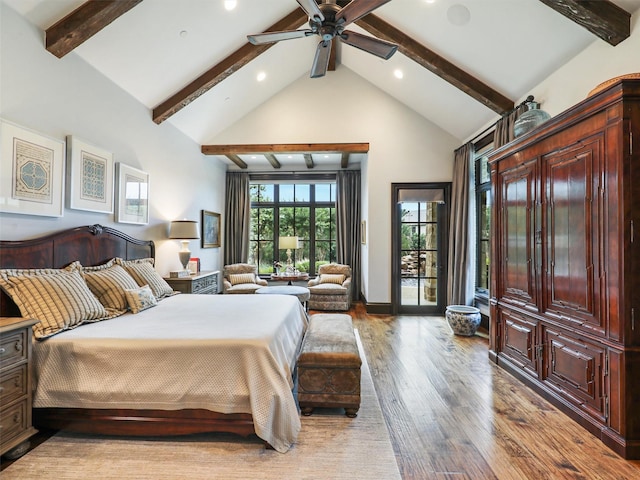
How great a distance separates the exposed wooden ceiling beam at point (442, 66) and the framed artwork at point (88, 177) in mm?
3577

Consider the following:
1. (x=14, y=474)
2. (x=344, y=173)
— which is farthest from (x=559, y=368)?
(x=344, y=173)

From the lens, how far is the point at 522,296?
121 inches

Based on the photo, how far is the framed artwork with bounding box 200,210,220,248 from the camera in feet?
20.5

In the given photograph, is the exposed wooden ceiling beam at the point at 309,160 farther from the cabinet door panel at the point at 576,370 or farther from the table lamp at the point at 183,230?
the cabinet door panel at the point at 576,370

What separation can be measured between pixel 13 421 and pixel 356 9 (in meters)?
3.60

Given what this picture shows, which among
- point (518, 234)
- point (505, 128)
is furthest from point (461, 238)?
point (518, 234)

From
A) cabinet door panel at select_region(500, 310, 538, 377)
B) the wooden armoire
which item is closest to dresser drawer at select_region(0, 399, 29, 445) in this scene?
the wooden armoire

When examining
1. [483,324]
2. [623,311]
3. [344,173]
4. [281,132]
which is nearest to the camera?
[623,311]

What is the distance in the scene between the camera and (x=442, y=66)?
4.21 m

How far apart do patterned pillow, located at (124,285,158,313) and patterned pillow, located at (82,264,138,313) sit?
1.7 inches

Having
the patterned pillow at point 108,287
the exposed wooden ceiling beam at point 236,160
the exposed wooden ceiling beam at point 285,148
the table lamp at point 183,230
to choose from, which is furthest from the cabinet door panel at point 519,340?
the exposed wooden ceiling beam at point 236,160

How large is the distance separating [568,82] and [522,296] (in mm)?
2150

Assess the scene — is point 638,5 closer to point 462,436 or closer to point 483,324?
point 462,436

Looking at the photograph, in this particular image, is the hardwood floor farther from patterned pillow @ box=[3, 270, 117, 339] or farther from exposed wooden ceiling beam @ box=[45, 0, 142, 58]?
exposed wooden ceiling beam @ box=[45, 0, 142, 58]
